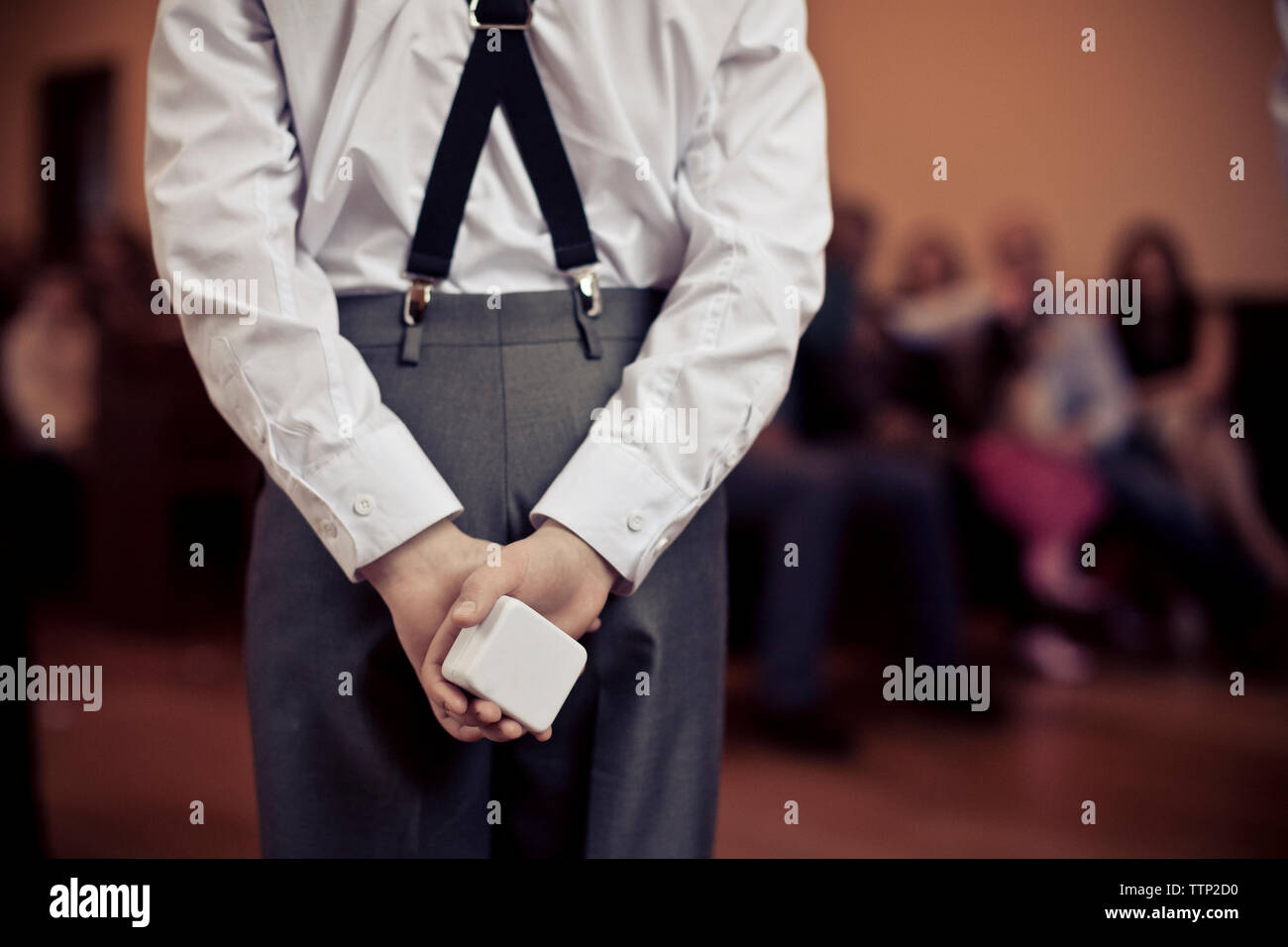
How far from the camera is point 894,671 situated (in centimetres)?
313

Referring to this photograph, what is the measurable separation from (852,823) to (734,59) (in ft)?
5.58

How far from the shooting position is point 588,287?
78 centimetres

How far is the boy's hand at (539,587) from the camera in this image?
0.67 metres

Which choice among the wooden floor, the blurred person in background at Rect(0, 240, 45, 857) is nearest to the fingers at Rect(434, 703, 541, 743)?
the blurred person in background at Rect(0, 240, 45, 857)

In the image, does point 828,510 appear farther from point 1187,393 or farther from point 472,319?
point 472,319

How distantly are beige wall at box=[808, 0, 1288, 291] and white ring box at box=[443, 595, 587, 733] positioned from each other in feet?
13.9

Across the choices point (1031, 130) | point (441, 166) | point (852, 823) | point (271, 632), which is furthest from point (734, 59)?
point (1031, 130)

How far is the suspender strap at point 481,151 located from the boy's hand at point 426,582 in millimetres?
201

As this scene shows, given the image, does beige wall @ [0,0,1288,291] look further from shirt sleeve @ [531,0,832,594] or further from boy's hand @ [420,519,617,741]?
boy's hand @ [420,519,617,741]

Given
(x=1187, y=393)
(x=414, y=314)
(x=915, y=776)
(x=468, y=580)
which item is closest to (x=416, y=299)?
(x=414, y=314)

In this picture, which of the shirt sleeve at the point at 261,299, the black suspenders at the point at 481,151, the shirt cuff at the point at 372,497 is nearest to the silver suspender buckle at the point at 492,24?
the black suspenders at the point at 481,151

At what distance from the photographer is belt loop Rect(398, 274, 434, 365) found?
0.76 meters

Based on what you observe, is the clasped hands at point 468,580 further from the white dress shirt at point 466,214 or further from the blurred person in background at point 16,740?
the blurred person in background at point 16,740

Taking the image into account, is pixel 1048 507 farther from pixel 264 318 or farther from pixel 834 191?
pixel 264 318
